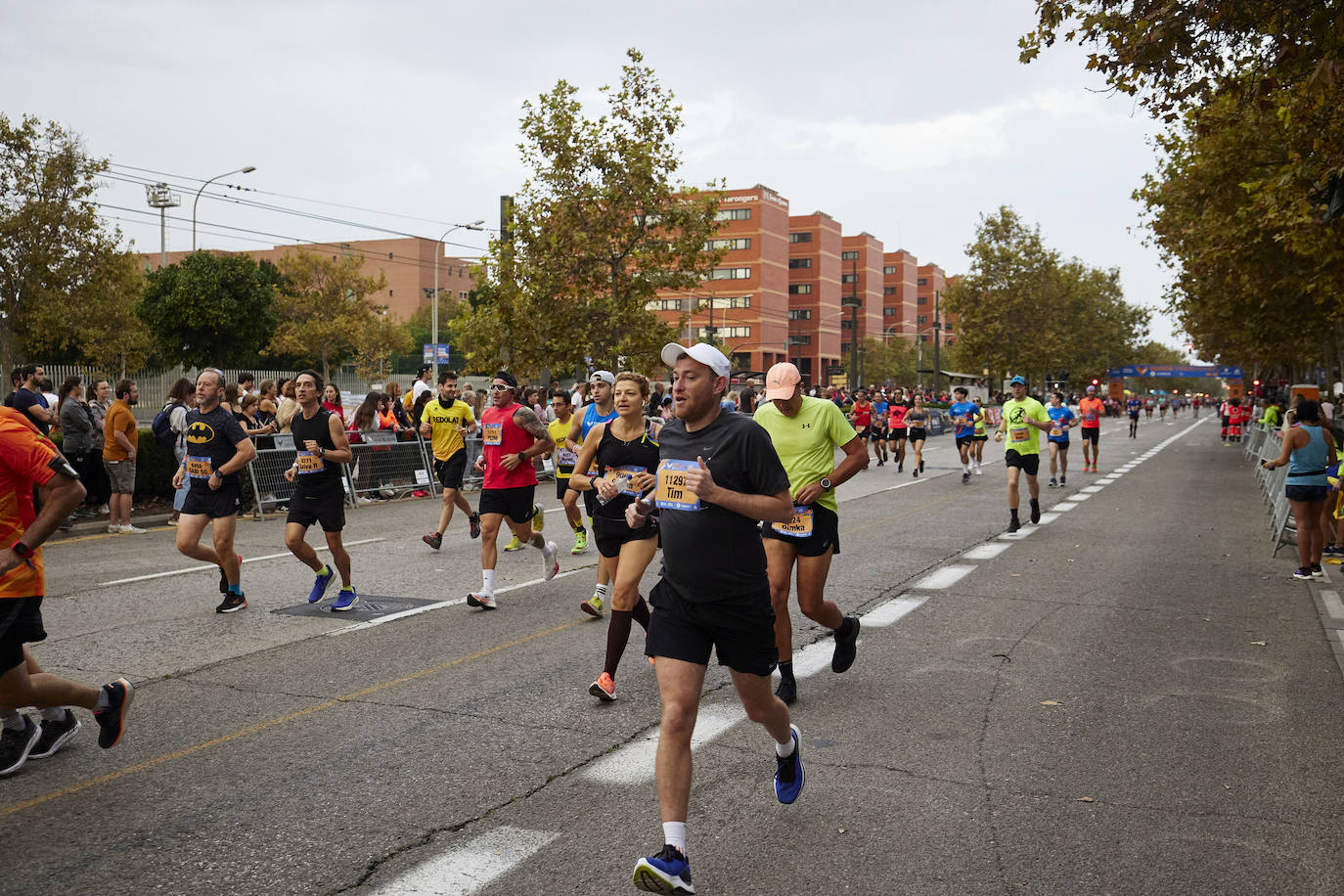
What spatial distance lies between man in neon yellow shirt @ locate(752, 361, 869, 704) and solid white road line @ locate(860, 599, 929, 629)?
206 centimetres

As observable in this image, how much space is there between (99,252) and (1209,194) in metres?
27.0

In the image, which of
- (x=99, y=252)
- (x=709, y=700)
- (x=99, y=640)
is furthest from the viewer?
(x=99, y=252)

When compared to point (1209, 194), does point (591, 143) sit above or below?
above

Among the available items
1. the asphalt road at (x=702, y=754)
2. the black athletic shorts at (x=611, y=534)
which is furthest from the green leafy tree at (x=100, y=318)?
the black athletic shorts at (x=611, y=534)

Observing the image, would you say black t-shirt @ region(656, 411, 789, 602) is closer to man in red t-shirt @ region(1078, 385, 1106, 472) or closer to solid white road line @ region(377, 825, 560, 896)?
solid white road line @ region(377, 825, 560, 896)

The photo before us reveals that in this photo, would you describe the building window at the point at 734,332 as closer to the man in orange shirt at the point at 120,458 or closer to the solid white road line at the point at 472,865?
the man in orange shirt at the point at 120,458

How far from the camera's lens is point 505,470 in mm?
9125

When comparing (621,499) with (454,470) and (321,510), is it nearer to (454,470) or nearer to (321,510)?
(321,510)

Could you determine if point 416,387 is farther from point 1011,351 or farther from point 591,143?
point 1011,351

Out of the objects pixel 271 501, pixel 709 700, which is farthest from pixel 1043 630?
pixel 271 501

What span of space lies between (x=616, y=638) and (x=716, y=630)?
7.63 ft

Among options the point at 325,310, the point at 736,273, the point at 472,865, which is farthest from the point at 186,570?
the point at 736,273

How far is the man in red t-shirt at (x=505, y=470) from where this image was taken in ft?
29.4

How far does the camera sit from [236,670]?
6.96 m
